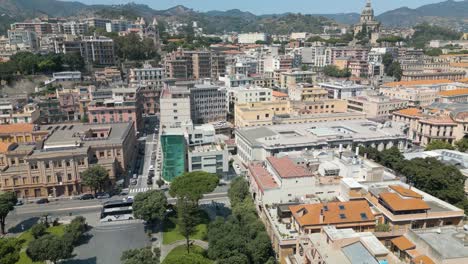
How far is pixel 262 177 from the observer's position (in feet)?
183

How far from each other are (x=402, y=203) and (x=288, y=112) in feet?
207

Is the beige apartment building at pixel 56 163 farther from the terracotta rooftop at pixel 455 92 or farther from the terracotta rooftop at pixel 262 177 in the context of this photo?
Result: the terracotta rooftop at pixel 455 92

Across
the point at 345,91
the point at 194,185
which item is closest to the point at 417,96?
the point at 345,91

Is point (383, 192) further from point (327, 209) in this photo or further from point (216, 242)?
point (216, 242)

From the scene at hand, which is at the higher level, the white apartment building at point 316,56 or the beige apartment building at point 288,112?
the white apartment building at point 316,56

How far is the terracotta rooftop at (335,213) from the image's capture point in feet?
138

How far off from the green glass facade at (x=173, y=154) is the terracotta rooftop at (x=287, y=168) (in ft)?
65.4

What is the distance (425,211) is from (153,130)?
8367 centimetres

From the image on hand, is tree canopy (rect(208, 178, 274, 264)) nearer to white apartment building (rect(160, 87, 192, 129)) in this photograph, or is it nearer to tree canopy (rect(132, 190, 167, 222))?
tree canopy (rect(132, 190, 167, 222))

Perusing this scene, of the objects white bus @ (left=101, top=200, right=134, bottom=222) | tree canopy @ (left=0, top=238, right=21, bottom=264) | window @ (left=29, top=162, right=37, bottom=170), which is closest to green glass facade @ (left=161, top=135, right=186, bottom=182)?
white bus @ (left=101, top=200, right=134, bottom=222)

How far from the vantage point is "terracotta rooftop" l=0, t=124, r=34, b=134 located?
8156cm

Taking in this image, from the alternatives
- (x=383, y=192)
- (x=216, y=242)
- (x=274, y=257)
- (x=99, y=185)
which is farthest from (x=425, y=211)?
(x=99, y=185)

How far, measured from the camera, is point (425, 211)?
43.6 metres

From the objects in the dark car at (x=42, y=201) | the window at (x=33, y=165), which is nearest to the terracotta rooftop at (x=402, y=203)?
the dark car at (x=42, y=201)
